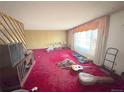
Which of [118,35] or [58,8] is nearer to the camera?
[58,8]

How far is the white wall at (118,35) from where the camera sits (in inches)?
96.4

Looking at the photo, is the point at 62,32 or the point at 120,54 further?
the point at 62,32

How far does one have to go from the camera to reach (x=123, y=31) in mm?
2383

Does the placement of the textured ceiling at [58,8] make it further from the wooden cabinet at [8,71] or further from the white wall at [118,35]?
the wooden cabinet at [8,71]

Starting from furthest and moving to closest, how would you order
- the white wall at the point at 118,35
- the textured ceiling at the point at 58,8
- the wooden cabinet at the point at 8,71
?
the white wall at the point at 118,35 < the wooden cabinet at the point at 8,71 < the textured ceiling at the point at 58,8

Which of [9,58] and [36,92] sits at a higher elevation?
A: [9,58]

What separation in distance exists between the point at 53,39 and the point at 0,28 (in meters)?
5.65

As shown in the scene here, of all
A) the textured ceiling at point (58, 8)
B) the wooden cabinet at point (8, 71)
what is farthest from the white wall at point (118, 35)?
the wooden cabinet at point (8, 71)

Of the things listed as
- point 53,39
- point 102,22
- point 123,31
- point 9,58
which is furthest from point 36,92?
point 53,39

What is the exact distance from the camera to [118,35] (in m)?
2.55

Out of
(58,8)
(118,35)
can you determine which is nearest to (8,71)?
(58,8)

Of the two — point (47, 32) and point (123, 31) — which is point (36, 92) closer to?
point (123, 31)

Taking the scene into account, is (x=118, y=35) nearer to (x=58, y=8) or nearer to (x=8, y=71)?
(x=58, y=8)

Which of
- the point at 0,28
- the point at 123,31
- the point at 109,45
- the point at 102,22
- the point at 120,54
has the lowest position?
the point at 120,54
